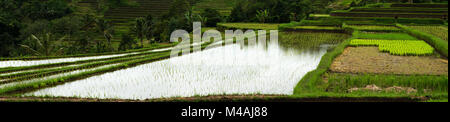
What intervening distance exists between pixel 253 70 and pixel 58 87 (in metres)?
3.11

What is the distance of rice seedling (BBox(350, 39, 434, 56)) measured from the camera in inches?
319

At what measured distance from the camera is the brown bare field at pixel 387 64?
629 centimetres

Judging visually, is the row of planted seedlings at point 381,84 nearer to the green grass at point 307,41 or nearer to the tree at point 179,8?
the green grass at point 307,41

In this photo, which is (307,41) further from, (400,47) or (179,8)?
(179,8)

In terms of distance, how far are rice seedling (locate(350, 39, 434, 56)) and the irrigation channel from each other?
160 cm

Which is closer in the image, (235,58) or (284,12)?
(235,58)

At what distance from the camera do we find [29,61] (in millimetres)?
8125

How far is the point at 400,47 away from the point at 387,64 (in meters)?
2.33

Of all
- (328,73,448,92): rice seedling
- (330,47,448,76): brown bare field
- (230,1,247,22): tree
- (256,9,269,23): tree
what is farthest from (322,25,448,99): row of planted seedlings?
(230,1,247,22): tree

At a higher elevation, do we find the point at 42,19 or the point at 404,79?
the point at 42,19

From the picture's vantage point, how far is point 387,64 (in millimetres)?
6883

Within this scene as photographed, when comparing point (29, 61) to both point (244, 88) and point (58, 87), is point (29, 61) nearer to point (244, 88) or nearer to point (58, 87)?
point (58, 87)

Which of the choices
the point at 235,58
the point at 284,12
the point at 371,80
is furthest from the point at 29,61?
the point at 284,12

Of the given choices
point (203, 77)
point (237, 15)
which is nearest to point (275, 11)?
point (237, 15)
